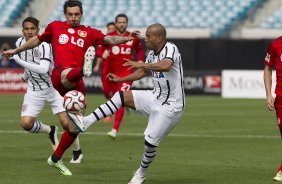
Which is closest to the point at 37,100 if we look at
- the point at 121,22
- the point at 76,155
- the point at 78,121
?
the point at 76,155

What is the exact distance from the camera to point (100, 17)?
129ft

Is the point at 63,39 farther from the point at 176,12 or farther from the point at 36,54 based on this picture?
→ the point at 176,12

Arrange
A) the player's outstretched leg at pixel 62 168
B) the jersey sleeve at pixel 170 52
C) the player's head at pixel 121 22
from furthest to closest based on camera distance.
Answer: the player's head at pixel 121 22, the player's outstretched leg at pixel 62 168, the jersey sleeve at pixel 170 52

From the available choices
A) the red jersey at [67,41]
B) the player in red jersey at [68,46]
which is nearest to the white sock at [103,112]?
the player in red jersey at [68,46]

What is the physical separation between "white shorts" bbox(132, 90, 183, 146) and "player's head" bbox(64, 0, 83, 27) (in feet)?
5.81

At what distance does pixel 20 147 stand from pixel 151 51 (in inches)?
209

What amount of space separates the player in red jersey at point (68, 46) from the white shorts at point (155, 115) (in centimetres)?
116

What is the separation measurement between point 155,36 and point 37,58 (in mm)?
3569

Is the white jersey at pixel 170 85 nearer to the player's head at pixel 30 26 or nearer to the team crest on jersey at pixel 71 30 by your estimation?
the team crest on jersey at pixel 71 30

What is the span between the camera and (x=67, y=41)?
12.0m

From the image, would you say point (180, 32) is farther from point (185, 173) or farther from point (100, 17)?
point (185, 173)

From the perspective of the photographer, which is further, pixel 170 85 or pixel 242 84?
pixel 242 84

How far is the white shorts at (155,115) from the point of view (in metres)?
10.8

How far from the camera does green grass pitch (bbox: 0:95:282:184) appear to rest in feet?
37.8
